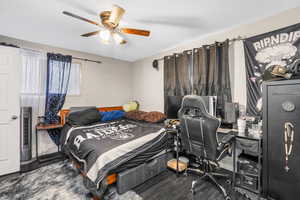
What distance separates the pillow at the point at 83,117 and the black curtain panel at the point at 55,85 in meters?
0.53

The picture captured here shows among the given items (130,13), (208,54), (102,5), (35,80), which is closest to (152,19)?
(130,13)

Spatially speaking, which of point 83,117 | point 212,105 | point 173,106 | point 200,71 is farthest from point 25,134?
point 200,71

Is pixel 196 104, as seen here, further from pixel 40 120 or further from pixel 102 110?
pixel 40 120

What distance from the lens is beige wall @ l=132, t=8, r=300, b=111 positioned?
1.98m

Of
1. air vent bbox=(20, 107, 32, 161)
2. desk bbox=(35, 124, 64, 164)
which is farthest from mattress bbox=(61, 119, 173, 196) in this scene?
air vent bbox=(20, 107, 32, 161)

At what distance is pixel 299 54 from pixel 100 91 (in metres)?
3.96

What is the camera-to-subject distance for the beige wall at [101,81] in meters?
3.40

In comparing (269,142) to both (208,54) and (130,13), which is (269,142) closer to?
(208,54)

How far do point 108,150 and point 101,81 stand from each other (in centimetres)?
261

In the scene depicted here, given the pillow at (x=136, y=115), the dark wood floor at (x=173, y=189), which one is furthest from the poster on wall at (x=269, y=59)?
the pillow at (x=136, y=115)

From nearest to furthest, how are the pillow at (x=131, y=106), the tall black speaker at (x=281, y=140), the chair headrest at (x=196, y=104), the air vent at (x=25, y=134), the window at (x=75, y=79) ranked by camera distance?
the tall black speaker at (x=281, y=140) → the chair headrest at (x=196, y=104) → the air vent at (x=25, y=134) → the window at (x=75, y=79) → the pillow at (x=131, y=106)

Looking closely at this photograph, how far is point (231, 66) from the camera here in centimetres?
243

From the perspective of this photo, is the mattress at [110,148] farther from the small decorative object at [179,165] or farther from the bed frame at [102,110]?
the small decorative object at [179,165]

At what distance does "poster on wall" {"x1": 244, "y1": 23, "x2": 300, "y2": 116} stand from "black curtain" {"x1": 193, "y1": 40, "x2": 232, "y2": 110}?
32 centimetres
